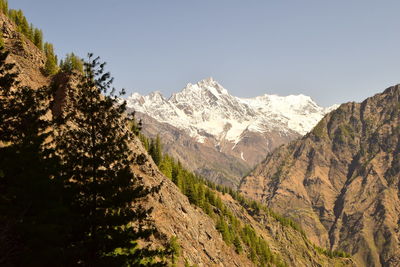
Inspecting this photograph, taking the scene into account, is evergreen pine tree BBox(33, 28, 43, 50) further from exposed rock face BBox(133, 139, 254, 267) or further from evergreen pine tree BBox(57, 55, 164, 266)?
evergreen pine tree BBox(57, 55, 164, 266)

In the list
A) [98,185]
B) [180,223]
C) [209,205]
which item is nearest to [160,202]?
[180,223]

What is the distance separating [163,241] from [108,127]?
119 feet

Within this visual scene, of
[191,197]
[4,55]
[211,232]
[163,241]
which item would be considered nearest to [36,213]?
[4,55]

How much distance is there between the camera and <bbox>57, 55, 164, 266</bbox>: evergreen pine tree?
2712 cm

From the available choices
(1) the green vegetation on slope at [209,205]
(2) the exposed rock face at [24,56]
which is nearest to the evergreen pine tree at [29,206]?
(2) the exposed rock face at [24,56]

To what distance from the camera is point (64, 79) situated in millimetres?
66688

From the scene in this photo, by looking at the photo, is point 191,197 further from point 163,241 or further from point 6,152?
point 6,152

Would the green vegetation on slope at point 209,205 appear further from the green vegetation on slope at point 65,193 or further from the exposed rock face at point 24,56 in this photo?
the green vegetation on slope at point 65,193

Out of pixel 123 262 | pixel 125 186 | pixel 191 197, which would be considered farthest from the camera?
pixel 191 197

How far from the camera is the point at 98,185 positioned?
2823cm

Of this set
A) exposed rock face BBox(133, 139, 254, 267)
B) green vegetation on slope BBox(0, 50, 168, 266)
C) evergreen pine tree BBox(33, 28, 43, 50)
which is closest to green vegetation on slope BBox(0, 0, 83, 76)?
evergreen pine tree BBox(33, 28, 43, 50)

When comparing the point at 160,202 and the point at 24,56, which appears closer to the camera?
the point at 24,56

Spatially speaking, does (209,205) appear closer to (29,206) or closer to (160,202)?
(160,202)

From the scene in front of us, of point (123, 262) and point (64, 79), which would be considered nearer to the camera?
point (123, 262)
